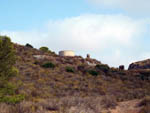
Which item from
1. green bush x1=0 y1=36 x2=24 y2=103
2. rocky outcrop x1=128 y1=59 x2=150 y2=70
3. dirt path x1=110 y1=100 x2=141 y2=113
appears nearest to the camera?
dirt path x1=110 y1=100 x2=141 y2=113

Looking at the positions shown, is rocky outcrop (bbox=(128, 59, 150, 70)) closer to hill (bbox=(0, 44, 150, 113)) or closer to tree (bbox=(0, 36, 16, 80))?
hill (bbox=(0, 44, 150, 113))

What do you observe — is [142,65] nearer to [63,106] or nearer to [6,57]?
[6,57]

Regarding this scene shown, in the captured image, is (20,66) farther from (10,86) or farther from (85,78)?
(10,86)

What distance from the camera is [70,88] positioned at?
28359 millimetres

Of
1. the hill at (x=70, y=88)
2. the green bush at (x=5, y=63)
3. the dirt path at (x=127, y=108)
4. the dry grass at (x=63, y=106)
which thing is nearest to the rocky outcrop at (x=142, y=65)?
the hill at (x=70, y=88)

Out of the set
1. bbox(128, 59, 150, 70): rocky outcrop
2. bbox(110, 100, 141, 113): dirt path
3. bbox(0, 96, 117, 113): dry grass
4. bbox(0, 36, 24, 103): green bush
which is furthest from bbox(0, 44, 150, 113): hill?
bbox(128, 59, 150, 70): rocky outcrop

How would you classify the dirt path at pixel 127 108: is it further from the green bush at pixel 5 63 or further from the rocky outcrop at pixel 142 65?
the rocky outcrop at pixel 142 65

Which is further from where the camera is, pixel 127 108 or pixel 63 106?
pixel 127 108

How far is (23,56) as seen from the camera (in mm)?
46625

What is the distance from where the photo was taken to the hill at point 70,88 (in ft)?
47.3

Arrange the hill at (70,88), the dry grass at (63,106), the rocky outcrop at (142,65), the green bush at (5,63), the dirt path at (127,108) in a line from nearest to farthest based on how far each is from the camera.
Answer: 1. the dry grass at (63,106)
2. the hill at (70,88)
3. the dirt path at (127,108)
4. the green bush at (5,63)
5. the rocky outcrop at (142,65)

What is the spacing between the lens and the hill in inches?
568

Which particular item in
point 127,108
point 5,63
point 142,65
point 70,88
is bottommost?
point 127,108

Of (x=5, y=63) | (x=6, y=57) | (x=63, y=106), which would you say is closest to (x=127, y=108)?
(x=63, y=106)
